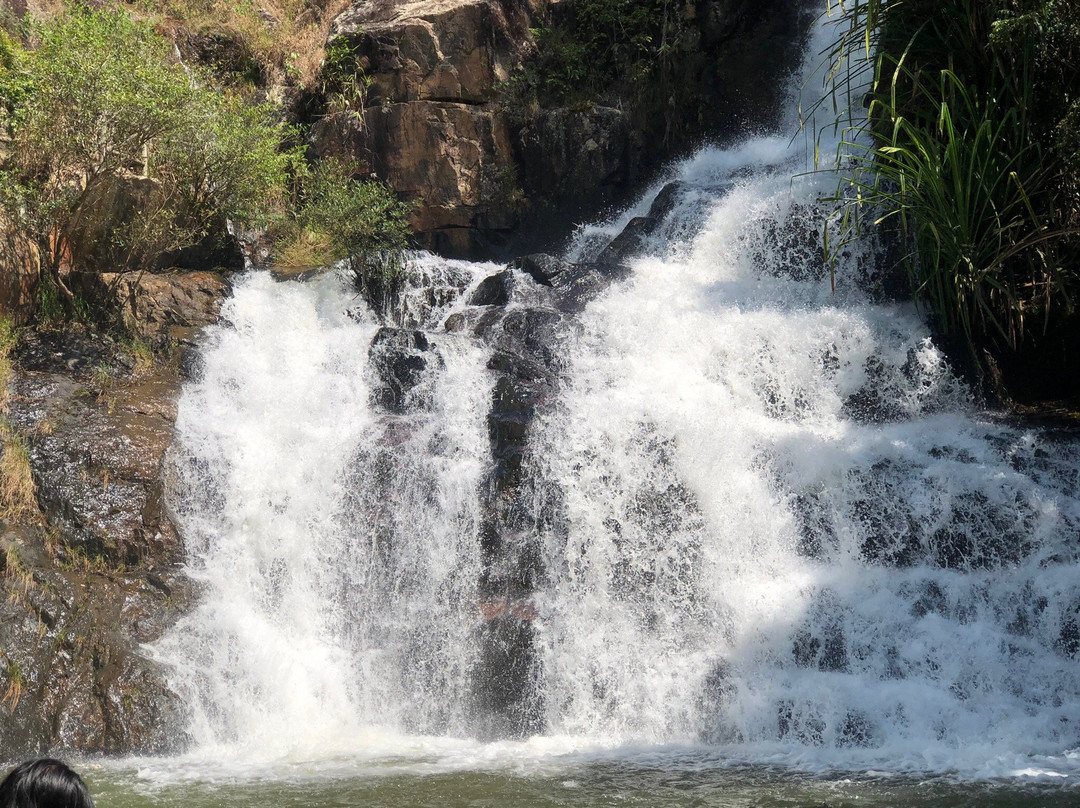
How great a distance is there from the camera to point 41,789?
7.54 ft

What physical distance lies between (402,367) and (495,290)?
2.44m

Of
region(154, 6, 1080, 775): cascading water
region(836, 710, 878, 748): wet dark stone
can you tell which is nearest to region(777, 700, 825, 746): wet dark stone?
region(154, 6, 1080, 775): cascading water

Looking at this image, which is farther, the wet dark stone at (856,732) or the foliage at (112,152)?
the foliage at (112,152)

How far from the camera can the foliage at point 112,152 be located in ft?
34.6

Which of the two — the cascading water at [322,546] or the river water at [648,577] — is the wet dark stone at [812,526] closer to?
the river water at [648,577]

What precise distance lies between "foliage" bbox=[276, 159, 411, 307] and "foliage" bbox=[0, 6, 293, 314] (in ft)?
3.97

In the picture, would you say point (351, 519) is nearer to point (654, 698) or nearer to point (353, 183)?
point (654, 698)

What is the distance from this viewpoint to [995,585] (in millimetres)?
7746

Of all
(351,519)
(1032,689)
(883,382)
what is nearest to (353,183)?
(351,519)

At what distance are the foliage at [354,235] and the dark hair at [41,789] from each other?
1069 centimetres

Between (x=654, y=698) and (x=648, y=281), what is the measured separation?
Result: 617cm

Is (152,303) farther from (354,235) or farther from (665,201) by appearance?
(665,201)

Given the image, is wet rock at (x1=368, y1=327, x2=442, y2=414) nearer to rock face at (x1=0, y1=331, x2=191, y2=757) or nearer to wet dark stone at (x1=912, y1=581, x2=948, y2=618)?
rock face at (x1=0, y1=331, x2=191, y2=757)

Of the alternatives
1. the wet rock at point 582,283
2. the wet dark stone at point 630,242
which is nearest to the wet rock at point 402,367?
the wet rock at point 582,283
